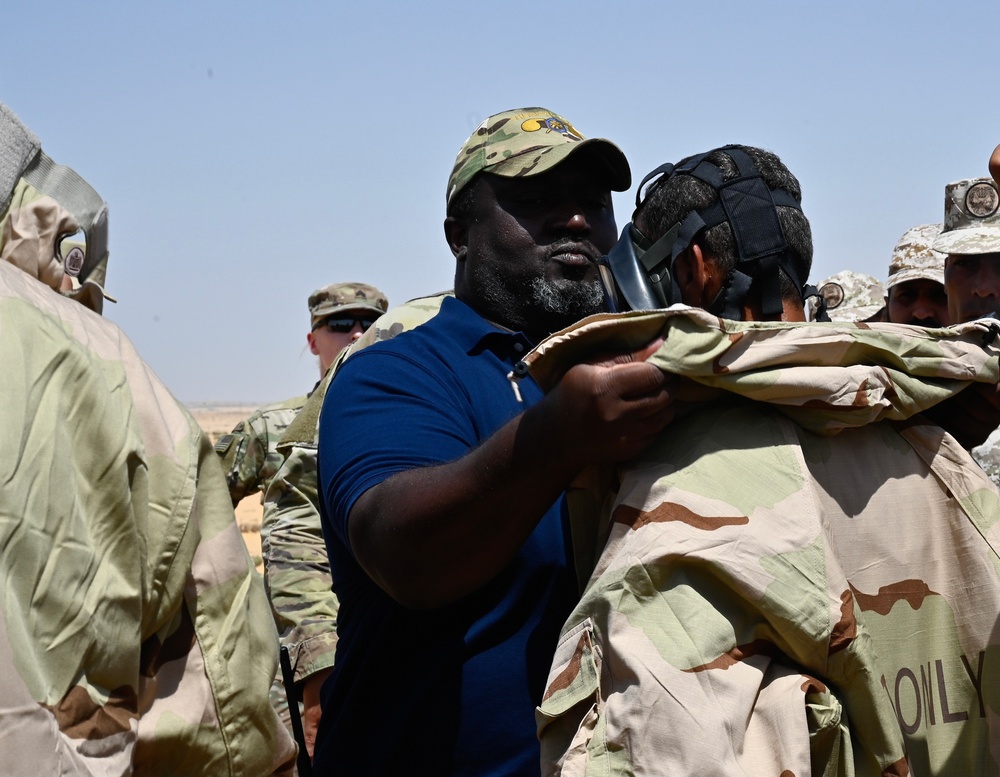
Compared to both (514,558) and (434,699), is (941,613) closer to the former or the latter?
(514,558)

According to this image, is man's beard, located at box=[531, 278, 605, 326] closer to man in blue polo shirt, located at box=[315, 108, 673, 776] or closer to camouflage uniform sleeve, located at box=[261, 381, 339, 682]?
man in blue polo shirt, located at box=[315, 108, 673, 776]

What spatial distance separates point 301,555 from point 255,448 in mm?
1477

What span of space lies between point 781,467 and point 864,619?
0.31m

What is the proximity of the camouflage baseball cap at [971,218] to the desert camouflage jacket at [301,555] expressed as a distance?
83.5 inches

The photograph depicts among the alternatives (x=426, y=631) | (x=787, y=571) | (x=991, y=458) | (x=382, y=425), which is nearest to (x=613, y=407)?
(x=787, y=571)

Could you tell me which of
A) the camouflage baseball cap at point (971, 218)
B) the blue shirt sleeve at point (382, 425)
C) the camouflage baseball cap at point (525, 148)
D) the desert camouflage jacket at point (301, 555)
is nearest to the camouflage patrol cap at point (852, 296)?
the camouflage baseball cap at point (971, 218)

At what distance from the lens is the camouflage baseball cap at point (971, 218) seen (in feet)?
15.2

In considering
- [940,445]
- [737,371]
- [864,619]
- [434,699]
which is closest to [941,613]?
[864,619]

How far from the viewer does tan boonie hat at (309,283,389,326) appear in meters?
7.45

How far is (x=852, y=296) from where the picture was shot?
7793 mm

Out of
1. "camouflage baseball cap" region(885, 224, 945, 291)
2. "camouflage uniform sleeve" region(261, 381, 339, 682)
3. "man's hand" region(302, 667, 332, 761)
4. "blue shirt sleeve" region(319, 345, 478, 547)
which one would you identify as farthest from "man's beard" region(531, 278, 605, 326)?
"camouflage baseball cap" region(885, 224, 945, 291)

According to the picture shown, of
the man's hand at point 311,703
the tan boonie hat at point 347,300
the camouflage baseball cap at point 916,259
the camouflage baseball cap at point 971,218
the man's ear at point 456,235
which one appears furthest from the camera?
the tan boonie hat at point 347,300

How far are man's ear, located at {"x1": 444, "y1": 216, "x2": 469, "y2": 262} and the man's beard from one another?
0.33 m

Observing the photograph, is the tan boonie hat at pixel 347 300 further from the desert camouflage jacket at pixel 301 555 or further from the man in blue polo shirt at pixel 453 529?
the man in blue polo shirt at pixel 453 529
